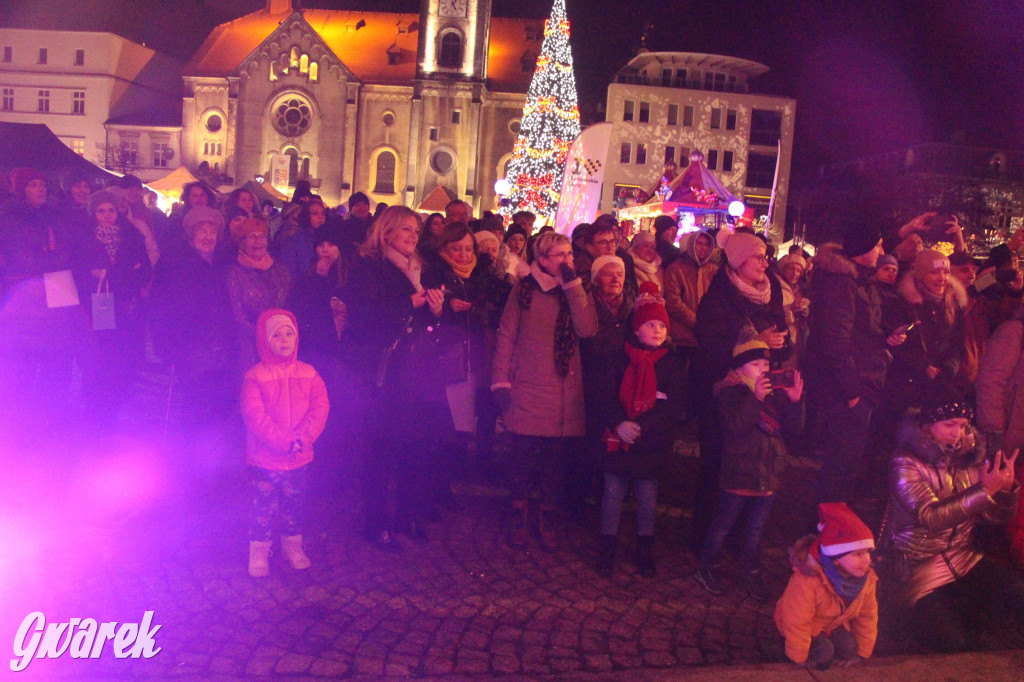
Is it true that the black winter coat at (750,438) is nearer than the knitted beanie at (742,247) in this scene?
Yes

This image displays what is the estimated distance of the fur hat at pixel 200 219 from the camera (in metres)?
5.86

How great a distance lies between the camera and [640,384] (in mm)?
4773

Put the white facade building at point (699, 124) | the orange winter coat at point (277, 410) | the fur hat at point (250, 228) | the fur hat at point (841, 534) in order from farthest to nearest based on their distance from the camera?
the white facade building at point (699, 124) < the fur hat at point (250, 228) < the orange winter coat at point (277, 410) < the fur hat at point (841, 534)

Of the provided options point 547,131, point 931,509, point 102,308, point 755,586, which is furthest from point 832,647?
point 547,131

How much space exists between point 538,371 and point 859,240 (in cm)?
240

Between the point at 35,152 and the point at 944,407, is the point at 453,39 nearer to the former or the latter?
the point at 35,152

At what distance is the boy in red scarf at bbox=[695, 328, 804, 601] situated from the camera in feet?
15.0

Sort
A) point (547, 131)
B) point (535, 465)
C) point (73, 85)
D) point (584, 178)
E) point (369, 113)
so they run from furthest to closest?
1. point (73, 85)
2. point (369, 113)
3. point (547, 131)
4. point (584, 178)
5. point (535, 465)

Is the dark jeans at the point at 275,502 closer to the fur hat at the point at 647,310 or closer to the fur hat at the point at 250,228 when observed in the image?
the fur hat at the point at 250,228

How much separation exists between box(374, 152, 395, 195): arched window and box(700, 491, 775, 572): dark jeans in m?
48.3

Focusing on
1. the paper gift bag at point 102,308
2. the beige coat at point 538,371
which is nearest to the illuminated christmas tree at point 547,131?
the paper gift bag at point 102,308

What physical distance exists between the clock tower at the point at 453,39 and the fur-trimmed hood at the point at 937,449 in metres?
48.4

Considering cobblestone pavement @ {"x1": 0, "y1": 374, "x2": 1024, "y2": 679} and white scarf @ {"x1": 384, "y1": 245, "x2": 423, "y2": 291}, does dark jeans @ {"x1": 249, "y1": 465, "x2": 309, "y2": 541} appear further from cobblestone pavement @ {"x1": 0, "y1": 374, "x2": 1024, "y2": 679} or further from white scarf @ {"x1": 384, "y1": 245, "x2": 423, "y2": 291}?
white scarf @ {"x1": 384, "y1": 245, "x2": 423, "y2": 291}

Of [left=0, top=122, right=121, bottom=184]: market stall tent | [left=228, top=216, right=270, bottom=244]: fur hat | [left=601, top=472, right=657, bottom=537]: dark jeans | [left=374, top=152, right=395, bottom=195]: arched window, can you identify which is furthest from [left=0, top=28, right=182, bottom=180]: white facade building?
[left=601, top=472, right=657, bottom=537]: dark jeans
